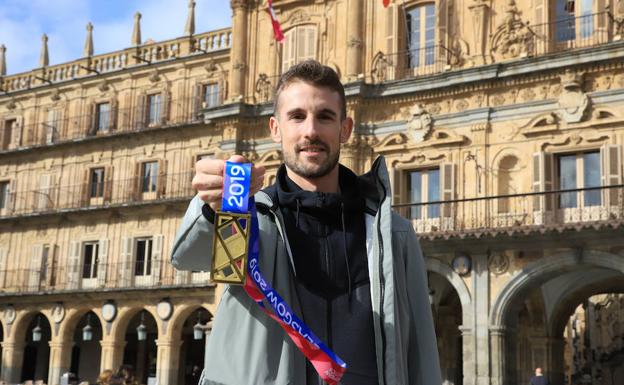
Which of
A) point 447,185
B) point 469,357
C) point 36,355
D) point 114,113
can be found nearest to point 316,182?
point 469,357

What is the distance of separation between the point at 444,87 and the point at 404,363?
21.6 metres

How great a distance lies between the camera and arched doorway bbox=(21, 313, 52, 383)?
3584cm

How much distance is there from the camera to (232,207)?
204cm

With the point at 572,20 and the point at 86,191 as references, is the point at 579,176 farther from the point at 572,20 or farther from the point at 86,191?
the point at 86,191

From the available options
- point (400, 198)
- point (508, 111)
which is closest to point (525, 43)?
point (508, 111)

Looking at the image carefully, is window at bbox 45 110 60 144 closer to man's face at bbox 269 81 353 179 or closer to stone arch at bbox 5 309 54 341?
stone arch at bbox 5 309 54 341

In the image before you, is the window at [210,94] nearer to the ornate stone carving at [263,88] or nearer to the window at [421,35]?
the ornate stone carving at [263,88]

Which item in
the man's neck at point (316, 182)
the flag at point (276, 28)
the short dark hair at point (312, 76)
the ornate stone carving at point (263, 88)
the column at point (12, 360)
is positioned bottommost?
the column at point (12, 360)

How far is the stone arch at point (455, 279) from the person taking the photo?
861 inches

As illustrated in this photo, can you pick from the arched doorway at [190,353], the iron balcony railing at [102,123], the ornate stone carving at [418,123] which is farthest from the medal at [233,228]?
the arched doorway at [190,353]

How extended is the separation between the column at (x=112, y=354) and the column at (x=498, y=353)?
46.5 feet

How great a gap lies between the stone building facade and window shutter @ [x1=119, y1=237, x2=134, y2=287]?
0.05 m

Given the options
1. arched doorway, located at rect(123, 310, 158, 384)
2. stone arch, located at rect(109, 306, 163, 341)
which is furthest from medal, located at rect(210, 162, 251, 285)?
arched doorway, located at rect(123, 310, 158, 384)

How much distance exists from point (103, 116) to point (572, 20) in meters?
18.2
